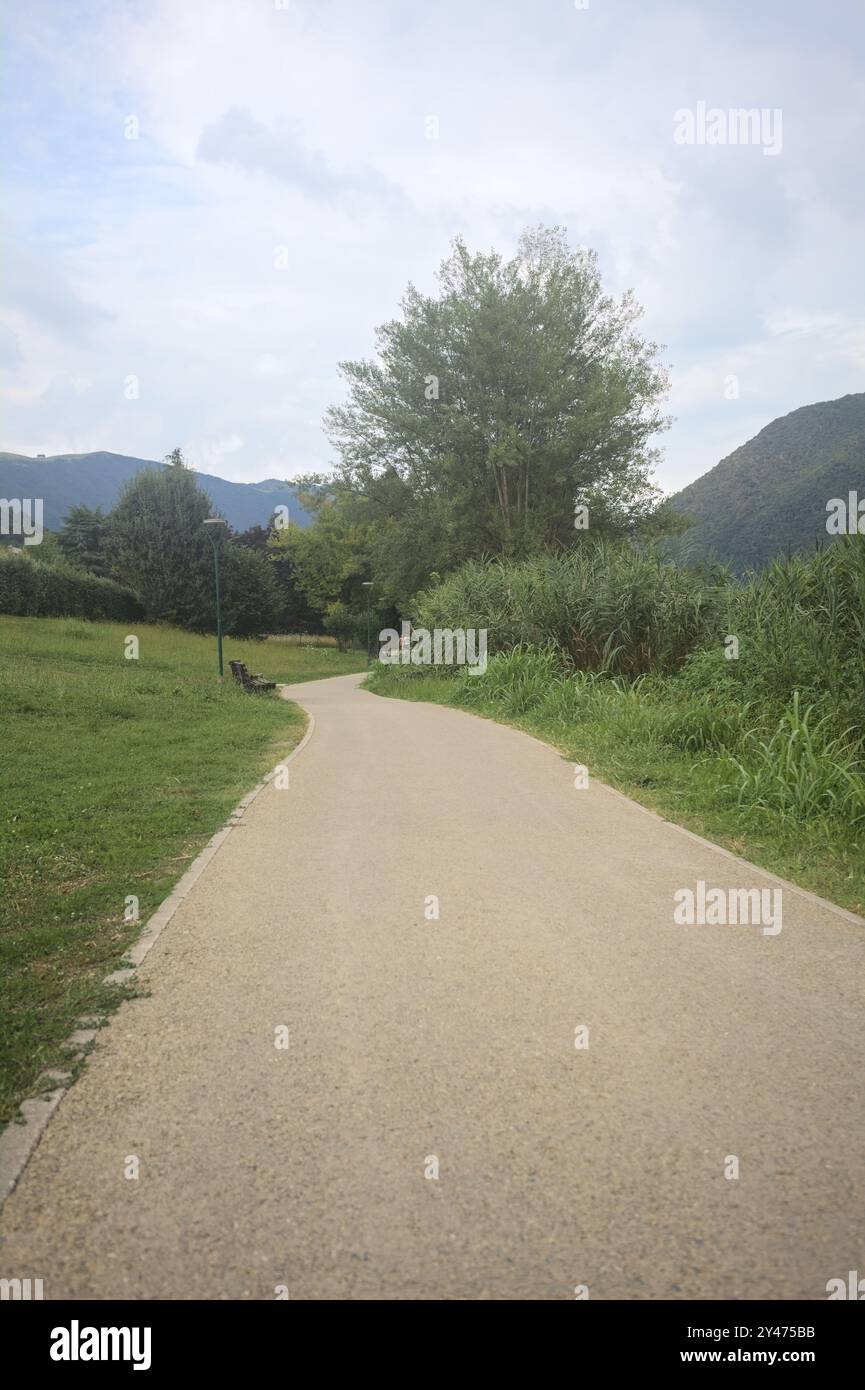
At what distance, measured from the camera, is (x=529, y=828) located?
7.22 meters

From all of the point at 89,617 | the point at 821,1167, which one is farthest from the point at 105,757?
the point at 89,617

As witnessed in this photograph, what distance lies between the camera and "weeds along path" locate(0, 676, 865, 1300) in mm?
2309

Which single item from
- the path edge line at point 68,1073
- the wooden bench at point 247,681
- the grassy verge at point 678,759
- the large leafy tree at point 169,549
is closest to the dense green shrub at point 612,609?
the grassy verge at point 678,759

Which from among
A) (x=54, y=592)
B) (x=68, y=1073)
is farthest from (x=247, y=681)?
(x=54, y=592)

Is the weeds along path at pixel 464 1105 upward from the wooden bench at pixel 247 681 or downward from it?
downward

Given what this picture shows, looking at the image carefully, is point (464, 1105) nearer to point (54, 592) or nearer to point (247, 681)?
point (247, 681)

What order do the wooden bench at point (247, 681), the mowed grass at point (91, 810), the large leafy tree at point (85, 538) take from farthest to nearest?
the large leafy tree at point (85, 538) → the wooden bench at point (247, 681) → the mowed grass at point (91, 810)

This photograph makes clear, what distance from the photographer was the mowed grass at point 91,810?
3914 millimetres

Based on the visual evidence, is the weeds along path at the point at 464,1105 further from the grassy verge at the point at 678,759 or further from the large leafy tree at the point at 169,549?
the large leafy tree at the point at 169,549

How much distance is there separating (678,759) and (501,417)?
24.8 metres

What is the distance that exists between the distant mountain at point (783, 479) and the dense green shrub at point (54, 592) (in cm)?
2643

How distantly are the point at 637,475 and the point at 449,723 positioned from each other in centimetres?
2141

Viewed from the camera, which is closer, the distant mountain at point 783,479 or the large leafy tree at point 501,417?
the large leafy tree at point 501,417
